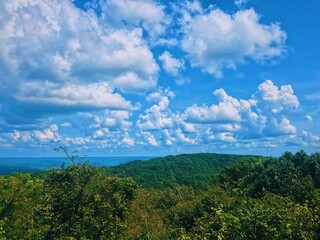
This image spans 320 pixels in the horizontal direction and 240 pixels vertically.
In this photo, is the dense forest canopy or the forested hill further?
the forested hill

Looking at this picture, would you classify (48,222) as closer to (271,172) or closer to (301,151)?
(271,172)

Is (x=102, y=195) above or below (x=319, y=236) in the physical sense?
above

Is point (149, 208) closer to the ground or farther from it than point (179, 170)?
closer to the ground

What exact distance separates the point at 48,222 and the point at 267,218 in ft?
81.4

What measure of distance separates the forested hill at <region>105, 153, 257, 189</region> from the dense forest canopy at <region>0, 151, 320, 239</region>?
2054 inches

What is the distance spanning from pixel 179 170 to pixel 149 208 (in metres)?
97.3

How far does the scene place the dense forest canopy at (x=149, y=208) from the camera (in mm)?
27422

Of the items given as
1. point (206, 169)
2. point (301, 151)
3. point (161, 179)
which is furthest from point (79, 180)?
point (206, 169)

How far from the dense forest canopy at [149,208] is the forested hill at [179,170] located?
52.2 metres

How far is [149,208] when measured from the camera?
6131cm

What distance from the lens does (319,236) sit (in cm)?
2855

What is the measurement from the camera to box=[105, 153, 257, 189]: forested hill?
12794 cm

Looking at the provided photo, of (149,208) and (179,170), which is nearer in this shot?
(149,208)

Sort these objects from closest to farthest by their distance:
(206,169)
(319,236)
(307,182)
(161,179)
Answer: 1. (319,236)
2. (307,182)
3. (161,179)
4. (206,169)
